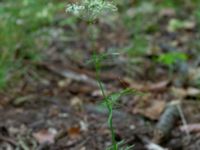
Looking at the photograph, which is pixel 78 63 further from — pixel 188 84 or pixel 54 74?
pixel 188 84

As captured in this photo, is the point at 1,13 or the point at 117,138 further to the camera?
the point at 1,13

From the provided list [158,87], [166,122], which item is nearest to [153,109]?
[166,122]

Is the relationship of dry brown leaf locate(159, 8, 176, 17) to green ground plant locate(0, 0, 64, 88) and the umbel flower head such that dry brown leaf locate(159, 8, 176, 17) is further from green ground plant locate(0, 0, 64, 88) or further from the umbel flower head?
the umbel flower head

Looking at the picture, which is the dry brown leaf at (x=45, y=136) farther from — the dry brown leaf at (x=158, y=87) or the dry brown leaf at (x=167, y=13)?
the dry brown leaf at (x=167, y=13)

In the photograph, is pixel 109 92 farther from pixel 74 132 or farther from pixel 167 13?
pixel 167 13

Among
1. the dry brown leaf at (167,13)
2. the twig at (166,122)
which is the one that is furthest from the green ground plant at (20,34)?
the dry brown leaf at (167,13)

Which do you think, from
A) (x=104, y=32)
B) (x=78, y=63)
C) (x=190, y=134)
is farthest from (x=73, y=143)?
(x=104, y=32)
